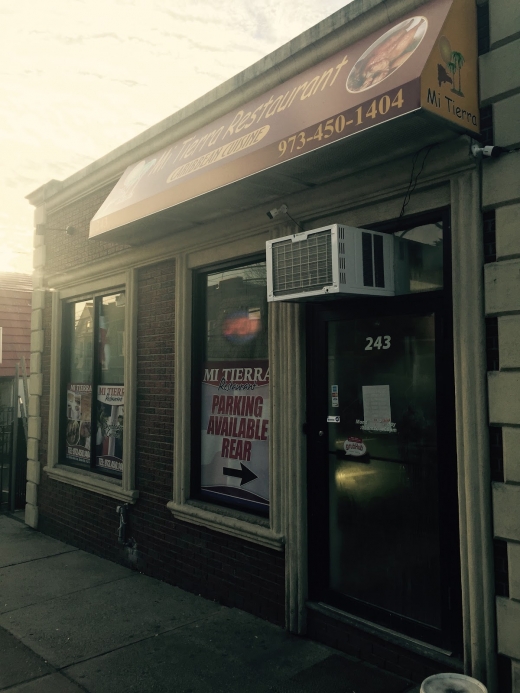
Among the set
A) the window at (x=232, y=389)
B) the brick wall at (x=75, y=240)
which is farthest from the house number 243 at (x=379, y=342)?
the brick wall at (x=75, y=240)

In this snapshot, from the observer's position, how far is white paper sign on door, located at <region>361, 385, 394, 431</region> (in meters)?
4.22

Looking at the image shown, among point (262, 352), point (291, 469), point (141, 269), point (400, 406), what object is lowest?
point (291, 469)

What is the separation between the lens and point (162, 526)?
614 cm

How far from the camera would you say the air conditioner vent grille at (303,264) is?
156 inches

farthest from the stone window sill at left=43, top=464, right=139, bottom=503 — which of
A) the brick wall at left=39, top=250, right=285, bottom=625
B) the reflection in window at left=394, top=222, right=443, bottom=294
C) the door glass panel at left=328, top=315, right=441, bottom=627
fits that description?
the reflection in window at left=394, top=222, right=443, bottom=294

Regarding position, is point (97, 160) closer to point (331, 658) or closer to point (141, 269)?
point (141, 269)

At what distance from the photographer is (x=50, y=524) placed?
8.08m

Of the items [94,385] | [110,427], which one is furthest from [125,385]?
[94,385]

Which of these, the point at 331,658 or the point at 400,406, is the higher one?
the point at 400,406

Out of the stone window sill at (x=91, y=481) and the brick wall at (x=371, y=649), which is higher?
the stone window sill at (x=91, y=481)

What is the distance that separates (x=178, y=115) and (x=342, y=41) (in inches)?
87.6

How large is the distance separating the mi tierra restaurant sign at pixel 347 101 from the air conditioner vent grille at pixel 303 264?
59 cm

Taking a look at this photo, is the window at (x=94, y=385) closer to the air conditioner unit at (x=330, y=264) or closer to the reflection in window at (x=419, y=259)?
the air conditioner unit at (x=330, y=264)

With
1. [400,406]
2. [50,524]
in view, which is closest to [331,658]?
[400,406]
